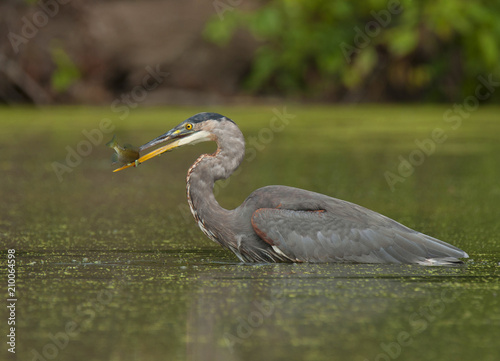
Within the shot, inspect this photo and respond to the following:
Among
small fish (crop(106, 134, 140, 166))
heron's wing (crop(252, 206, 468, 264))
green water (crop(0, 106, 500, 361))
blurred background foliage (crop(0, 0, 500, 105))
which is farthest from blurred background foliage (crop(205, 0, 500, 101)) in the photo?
heron's wing (crop(252, 206, 468, 264))

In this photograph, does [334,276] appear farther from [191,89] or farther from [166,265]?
[191,89]

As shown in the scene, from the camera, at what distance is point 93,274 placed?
5.15m

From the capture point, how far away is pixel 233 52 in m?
20.1

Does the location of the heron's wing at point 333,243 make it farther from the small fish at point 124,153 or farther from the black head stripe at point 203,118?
the small fish at point 124,153

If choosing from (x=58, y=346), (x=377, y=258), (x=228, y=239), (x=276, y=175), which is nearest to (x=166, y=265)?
(x=228, y=239)

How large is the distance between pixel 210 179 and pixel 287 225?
0.62 meters

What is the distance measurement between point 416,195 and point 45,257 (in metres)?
3.87

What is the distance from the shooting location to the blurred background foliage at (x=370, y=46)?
1827 centimetres

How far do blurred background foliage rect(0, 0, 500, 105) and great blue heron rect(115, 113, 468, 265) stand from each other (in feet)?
42.3

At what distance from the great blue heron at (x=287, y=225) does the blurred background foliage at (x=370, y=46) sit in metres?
12.4

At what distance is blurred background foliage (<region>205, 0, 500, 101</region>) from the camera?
59.9ft

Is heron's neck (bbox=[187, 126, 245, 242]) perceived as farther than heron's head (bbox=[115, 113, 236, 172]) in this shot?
No

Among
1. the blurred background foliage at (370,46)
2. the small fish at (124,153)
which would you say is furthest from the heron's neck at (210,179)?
the blurred background foliage at (370,46)

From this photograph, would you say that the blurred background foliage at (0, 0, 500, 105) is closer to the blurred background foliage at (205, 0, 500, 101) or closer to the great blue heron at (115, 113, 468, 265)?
the blurred background foliage at (205, 0, 500, 101)
